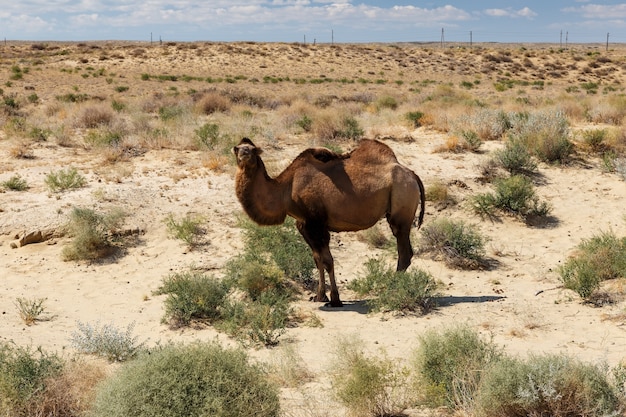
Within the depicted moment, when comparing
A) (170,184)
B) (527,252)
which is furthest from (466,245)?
(170,184)

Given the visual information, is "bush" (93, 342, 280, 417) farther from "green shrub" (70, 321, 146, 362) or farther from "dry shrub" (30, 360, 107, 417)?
"green shrub" (70, 321, 146, 362)

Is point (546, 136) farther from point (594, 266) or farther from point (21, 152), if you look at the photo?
point (21, 152)

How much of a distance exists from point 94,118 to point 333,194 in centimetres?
1363

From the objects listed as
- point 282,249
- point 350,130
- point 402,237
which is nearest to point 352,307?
point 402,237

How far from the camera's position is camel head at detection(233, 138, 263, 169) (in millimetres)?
8008

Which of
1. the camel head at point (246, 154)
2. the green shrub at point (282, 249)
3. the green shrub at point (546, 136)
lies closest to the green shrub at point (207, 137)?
the green shrub at point (282, 249)

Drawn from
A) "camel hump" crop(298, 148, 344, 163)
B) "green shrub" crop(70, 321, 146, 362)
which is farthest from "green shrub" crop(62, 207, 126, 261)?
"camel hump" crop(298, 148, 344, 163)

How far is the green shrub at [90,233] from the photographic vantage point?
1076 cm

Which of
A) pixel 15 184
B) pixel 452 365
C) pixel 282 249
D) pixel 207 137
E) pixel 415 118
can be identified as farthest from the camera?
pixel 415 118

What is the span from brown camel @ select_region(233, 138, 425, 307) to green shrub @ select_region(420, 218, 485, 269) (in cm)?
213

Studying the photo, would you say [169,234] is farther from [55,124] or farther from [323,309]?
[55,124]

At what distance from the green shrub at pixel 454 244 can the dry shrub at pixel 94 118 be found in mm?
12506

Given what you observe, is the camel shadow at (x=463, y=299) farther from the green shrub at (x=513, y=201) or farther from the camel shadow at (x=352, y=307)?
the green shrub at (x=513, y=201)

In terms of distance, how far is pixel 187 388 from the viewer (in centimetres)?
449
